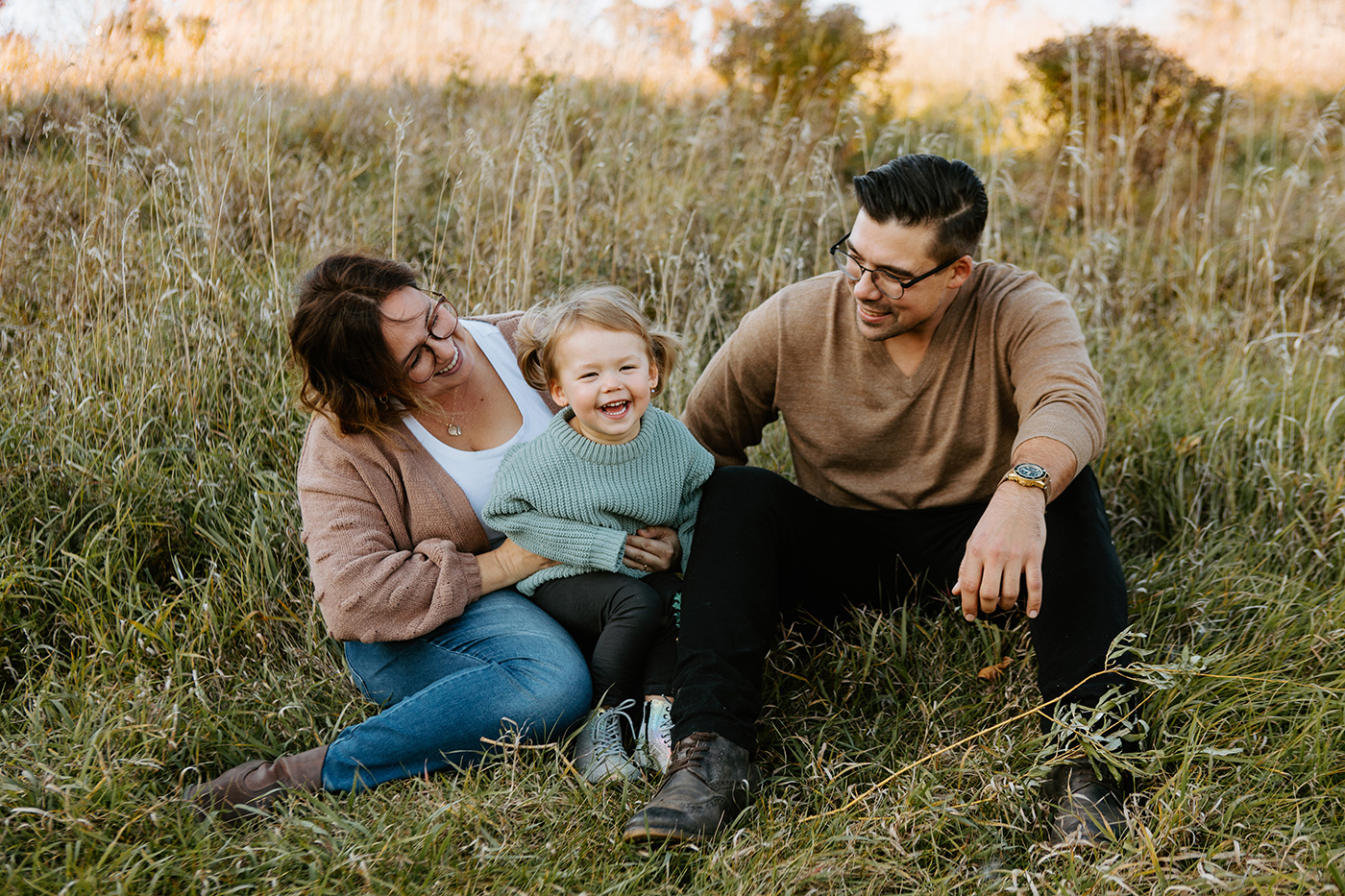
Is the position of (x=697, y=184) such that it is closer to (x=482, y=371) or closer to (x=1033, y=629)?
(x=482, y=371)

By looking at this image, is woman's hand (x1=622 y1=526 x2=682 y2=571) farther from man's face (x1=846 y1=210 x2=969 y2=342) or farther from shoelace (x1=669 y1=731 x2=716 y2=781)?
man's face (x1=846 y1=210 x2=969 y2=342)

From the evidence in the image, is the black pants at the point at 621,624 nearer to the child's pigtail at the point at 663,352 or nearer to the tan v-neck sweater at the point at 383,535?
the tan v-neck sweater at the point at 383,535

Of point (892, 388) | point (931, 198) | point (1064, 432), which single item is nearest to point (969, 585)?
point (1064, 432)

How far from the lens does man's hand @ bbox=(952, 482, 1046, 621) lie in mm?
1851

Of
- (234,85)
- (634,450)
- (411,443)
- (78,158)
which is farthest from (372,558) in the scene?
(234,85)

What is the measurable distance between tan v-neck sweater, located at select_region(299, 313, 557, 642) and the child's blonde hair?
0.37 metres

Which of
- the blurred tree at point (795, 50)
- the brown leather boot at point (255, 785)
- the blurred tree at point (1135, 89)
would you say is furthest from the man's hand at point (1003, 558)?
the blurred tree at point (795, 50)

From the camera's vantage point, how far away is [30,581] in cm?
247

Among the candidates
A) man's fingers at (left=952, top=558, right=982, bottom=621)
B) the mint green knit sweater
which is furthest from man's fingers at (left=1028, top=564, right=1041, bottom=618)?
the mint green knit sweater

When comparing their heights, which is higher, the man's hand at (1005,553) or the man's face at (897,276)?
the man's face at (897,276)

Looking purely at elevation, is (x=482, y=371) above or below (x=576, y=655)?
above

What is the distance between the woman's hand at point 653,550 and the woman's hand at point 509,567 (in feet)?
0.67

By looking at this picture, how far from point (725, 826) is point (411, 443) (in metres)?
1.19

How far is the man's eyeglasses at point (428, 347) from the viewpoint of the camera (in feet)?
7.39
